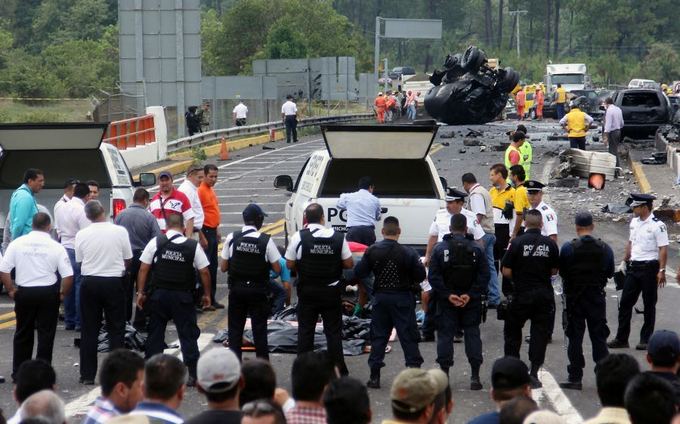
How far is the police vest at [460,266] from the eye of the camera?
11703mm

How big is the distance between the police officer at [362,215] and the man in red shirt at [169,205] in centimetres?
185

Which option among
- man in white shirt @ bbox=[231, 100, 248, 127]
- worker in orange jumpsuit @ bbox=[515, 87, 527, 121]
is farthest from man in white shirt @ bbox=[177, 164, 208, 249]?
worker in orange jumpsuit @ bbox=[515, 87, 527, 121]

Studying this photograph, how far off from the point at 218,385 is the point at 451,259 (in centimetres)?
537

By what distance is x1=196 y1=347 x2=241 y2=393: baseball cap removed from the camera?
665 cm

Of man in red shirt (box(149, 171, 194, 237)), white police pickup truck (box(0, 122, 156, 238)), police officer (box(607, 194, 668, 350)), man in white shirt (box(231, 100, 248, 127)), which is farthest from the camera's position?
man in white shirt (box(231, 100, 248, 127))

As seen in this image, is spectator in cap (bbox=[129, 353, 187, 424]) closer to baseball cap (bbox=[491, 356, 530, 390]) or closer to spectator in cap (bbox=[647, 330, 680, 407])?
baseball cap (bbox=[491, 356, 530, 390])

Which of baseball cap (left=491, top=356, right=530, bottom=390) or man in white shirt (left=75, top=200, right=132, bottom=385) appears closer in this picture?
baseball cap (left=491, top=356, right=530, bottom=390)

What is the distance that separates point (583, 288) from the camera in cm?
1180

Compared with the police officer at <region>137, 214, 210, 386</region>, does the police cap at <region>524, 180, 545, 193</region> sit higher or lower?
higher

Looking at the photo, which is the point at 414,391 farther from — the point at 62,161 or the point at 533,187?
the point at 62,161

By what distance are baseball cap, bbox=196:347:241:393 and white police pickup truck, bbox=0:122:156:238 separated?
9.36 m

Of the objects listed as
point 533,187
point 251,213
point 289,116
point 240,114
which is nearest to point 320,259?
point 251,213

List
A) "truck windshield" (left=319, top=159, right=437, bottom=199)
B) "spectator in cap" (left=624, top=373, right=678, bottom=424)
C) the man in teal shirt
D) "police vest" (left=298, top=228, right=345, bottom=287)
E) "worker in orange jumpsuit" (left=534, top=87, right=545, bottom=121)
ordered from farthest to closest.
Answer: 1. "worker in orange jumpsuit" (left=534, top=87, right=545, bottom=121)
2. "truck windshield" (left=319, top=159, right=437, bottom=199)
3. the man in teal shirt
4. "police vest" (left=298, top=228, right=345, bottom=287)
5. "spectator in cap" (left=624, top=373, right=678, bottom=424)

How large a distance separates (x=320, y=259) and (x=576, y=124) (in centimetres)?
1936
